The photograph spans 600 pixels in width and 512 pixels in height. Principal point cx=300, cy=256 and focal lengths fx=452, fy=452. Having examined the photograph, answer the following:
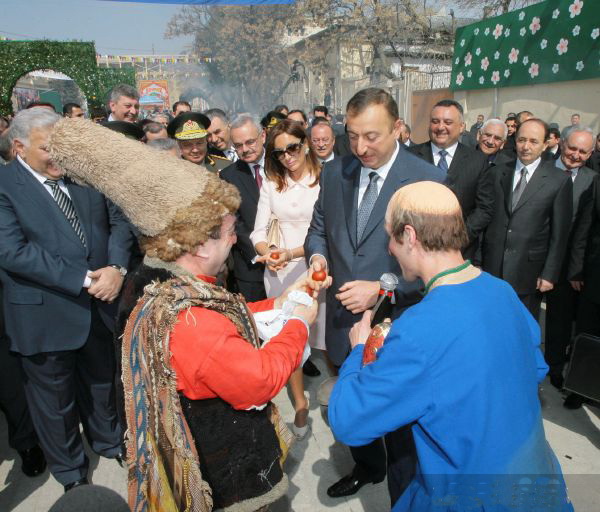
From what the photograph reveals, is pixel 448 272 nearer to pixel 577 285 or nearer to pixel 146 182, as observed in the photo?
pixel 146 182

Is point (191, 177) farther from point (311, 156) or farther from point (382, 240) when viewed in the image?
point (311, 156)

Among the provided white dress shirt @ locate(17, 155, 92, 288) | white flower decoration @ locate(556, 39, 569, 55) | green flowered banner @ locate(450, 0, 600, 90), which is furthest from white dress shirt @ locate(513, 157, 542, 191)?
white flower decoration @ locate(556, 39, 569, 55)

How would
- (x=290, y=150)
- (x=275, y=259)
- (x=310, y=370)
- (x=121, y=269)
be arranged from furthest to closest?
(x=310, y=370), (x=290, y=150), (x=275, y=259), (x=121, y=269)

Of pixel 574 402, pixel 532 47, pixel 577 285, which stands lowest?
pixel 574 402

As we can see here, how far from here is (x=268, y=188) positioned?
147 inches

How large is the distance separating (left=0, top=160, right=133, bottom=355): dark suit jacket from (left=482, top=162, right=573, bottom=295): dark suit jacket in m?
3.31

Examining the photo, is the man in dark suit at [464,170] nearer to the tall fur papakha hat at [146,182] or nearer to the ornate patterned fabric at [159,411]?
the tall fur papakha hat at [146,182]

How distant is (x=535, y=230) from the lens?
3.90m

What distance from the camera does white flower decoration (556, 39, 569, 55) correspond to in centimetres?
1062

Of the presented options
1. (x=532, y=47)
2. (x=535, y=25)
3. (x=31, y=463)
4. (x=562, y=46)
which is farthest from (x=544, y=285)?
(x=532, y=47)

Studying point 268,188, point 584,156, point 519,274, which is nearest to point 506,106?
point 584,156

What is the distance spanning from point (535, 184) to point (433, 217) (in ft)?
9.50

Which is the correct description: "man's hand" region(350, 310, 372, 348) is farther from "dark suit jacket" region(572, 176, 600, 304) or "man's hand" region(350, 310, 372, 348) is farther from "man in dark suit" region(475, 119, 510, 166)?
"man in dark suit" region(475, 119, 510, 166)

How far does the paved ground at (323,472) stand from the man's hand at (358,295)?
1.31 metres
